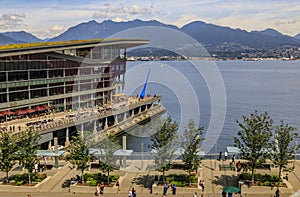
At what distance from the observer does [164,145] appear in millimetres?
30562

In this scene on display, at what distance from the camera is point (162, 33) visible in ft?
203

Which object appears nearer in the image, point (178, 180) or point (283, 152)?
point (283, 152)

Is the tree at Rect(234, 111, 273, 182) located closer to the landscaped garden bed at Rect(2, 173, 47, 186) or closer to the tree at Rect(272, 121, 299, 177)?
the tree at Rect(272, 121, 299, 177)

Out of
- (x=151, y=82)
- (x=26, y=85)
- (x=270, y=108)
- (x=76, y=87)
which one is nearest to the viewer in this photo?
(x=26, y=85)

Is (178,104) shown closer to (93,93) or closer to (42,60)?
(93,93)

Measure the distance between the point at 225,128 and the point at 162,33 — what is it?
26098 mm

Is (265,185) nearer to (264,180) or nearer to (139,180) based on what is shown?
(264,180)

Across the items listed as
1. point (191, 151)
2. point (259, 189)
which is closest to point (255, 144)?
point (259, 189)

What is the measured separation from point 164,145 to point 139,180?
3938mm

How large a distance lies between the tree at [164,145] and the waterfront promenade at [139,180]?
204 centimetres

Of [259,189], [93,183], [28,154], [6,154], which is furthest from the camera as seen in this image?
[28,154]

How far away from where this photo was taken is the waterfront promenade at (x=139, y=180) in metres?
29.1

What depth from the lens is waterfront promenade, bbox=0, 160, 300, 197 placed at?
29125mm

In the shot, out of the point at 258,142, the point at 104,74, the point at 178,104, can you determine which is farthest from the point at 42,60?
the point at 178,104
